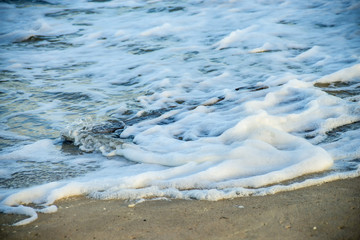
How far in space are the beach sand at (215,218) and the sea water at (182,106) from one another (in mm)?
104

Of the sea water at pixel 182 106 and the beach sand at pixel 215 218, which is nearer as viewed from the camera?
the beach sand at pixel 215 218

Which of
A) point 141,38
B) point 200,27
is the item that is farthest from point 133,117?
point 200,27

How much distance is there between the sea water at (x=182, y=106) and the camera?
98.4 inches

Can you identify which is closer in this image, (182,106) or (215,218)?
(215,218)

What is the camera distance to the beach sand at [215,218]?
184 cm

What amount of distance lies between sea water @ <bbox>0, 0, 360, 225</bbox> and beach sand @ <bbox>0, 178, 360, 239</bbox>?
0.34 feet

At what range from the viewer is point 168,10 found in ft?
32.7

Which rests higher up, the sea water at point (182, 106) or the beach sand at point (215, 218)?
the beach sand at point (215, 218)

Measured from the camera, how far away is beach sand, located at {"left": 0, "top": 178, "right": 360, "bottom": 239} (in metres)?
1.84

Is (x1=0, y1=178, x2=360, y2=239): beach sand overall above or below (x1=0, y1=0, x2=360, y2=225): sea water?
above

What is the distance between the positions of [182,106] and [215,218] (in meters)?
2.41

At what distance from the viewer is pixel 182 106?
169 inches

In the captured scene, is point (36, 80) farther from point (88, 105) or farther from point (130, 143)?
point (130, 143)

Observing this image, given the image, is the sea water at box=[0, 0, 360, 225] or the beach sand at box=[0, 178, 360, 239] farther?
the sea water at box=[0, 0, 360, 225]
